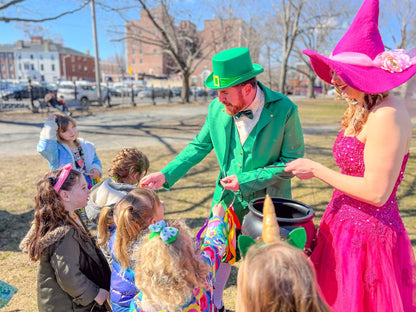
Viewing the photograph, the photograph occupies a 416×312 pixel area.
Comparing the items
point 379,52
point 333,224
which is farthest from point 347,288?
point 379,52

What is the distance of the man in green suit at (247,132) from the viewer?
219cm

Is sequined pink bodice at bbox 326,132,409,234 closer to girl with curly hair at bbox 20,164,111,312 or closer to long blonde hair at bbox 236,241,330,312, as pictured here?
long blonde hair at bbox 236,241,330,312

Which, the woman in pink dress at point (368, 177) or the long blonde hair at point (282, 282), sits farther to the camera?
the woman in pink dress at point (368, 177)

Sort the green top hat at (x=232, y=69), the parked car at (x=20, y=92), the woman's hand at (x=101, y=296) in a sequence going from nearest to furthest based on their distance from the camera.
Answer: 1. the woman's hand at (x=101, y=296)
2. the green top hat at (x=232, y=69)
3. the parked car at (x=20, y=92)

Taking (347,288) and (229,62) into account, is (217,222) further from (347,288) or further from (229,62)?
(229,62)

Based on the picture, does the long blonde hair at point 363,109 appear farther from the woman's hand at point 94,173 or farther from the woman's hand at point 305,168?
the woman's hand at point 94,173

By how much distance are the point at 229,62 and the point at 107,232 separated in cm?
141

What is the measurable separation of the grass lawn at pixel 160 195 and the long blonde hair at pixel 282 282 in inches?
57.5

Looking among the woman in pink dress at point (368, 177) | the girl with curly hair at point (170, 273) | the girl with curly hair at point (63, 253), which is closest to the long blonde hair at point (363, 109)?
the woman in pink dress at point (368, 177)

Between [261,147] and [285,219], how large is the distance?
84cm

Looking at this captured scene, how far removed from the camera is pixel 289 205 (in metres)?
1.93

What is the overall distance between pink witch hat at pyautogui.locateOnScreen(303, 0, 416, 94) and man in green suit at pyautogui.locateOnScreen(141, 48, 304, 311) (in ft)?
1.98

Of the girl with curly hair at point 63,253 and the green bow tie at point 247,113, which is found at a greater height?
the green bow tie at point 247,113

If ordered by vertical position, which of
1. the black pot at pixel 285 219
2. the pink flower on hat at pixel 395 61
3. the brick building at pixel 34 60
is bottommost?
the black pot at pixel 285 219
